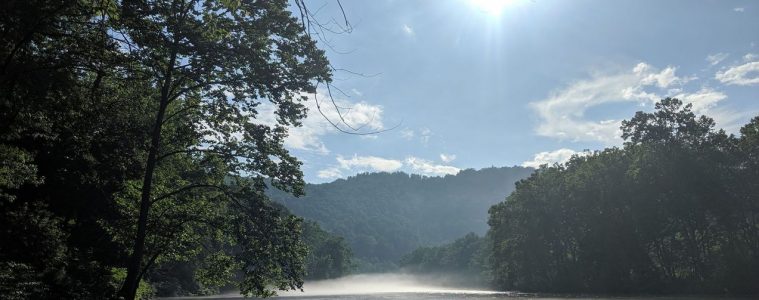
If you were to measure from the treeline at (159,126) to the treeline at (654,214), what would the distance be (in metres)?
47.6

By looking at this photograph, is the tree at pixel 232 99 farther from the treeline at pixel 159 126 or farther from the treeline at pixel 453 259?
the treeline at pixel 453 259

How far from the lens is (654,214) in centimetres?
5641

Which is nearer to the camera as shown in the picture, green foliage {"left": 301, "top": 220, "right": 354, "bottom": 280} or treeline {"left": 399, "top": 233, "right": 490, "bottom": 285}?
green foliage {"left": 301, "top": 220, "right": 354, "bottom": 280}

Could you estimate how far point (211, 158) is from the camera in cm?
1661

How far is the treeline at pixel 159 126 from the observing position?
1283 cm

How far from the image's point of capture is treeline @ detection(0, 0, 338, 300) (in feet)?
42.1

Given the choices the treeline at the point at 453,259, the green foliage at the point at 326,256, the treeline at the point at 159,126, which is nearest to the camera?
the treeline at the point at 159,126

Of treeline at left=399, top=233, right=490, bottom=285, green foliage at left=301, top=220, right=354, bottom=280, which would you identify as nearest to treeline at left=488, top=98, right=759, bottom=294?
treeline at left=399, top=233, right=490, bottom=285

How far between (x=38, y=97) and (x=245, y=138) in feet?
19.2

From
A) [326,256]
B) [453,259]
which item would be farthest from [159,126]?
[453,259]

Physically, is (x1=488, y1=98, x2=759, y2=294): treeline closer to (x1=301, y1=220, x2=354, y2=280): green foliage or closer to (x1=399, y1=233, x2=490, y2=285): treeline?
(x1=399, y1=233, x2=490, y2=285): treeline

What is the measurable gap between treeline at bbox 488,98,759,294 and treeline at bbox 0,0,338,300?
4764 centimetres

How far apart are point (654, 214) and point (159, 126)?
56753 millimetres

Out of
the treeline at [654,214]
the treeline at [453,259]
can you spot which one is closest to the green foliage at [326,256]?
the treeline at [453,259]
